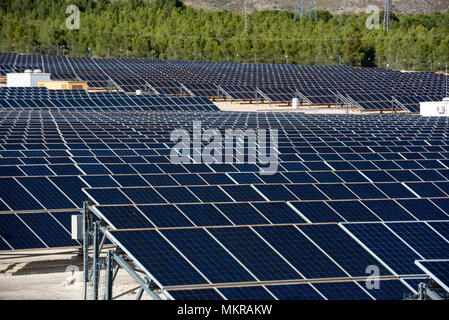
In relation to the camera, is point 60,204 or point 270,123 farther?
point 270,123

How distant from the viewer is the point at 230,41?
157 m

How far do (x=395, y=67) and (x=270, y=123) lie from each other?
98893 millimetres

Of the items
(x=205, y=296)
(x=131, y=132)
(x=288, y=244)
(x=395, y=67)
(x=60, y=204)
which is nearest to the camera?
(x=205, y=296)

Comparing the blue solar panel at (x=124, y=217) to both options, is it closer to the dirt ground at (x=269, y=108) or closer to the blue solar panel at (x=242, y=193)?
the blue solar panel at (x=242, y=193)

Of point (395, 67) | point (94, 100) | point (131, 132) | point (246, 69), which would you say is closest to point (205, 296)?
point (131, 132)

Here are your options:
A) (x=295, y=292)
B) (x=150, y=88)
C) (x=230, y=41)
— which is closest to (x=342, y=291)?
(x=295, y=292)

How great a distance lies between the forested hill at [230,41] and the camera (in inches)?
5756

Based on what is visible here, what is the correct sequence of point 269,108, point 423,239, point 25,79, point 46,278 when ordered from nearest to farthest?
point 423,239, point 46,278, point 269,108, point 25,79

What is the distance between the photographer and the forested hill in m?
146

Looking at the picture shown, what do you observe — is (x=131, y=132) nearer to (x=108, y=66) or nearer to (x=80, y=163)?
(x=80, y=163)

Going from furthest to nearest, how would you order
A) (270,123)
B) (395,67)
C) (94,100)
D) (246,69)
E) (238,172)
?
(395,67)
(246,69)
(94,100)
(270,123)
(238,172)

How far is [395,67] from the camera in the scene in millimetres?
146250

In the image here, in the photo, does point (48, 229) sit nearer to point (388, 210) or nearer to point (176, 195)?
point (176, 195)

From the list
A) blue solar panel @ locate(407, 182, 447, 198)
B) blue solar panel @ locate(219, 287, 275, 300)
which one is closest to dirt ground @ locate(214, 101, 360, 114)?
blue solar panel @ locate(407, 182, 447, 198)
